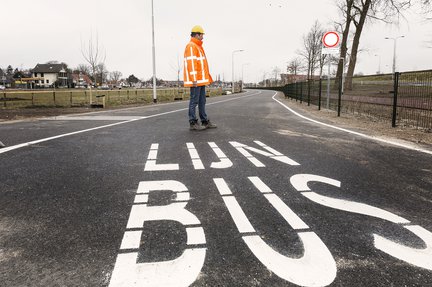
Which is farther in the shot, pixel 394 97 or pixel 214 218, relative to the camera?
pixel 394 97

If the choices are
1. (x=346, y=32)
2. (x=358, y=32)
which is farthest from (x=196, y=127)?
(x=346, y=32)

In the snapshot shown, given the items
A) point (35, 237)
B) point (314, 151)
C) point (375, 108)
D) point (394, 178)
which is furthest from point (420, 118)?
point (35, 237)

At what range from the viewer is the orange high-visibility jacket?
7.25m

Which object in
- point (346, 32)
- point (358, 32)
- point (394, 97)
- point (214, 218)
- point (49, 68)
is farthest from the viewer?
point (49, 68)

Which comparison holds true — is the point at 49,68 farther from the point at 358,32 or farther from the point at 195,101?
the point at 195,101

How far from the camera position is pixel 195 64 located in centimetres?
728

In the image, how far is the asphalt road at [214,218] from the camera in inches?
68.1

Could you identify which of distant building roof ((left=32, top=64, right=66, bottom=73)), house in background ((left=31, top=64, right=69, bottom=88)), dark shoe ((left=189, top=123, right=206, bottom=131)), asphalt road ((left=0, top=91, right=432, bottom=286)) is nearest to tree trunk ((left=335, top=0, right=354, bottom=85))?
dark shoe ((left=189, top=123, right=206, bottom=131))

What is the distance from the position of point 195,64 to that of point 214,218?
5.39 meters

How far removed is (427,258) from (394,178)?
72.2 inches

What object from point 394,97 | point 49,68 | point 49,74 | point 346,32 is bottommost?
point 394,97

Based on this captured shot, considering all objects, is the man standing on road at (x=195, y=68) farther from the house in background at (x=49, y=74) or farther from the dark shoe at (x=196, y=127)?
the house in background at (x=49, y=74)

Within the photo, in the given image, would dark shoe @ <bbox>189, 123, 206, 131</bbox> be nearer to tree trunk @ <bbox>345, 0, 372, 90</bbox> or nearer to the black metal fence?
the black metal fence

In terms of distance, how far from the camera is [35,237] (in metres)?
2.11
